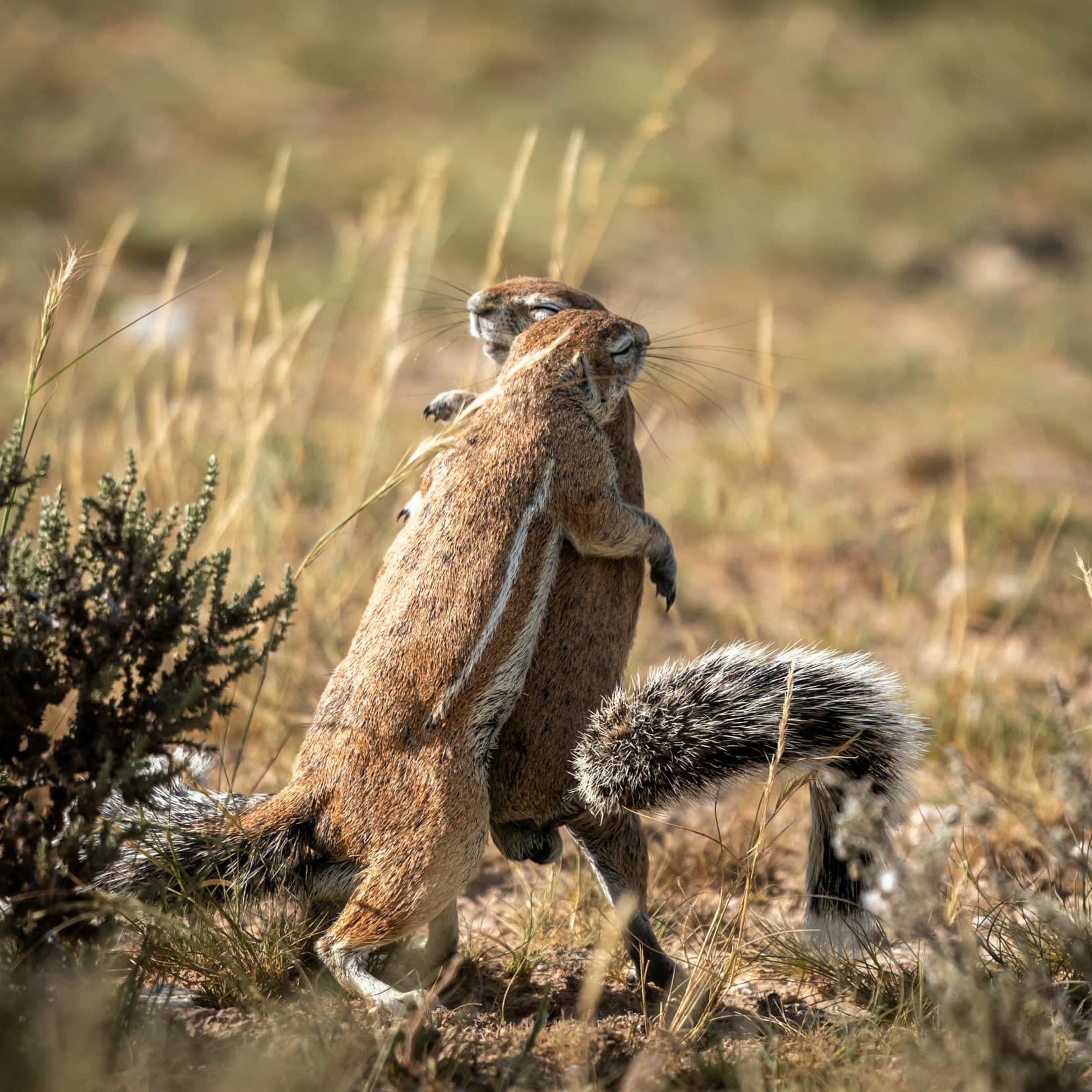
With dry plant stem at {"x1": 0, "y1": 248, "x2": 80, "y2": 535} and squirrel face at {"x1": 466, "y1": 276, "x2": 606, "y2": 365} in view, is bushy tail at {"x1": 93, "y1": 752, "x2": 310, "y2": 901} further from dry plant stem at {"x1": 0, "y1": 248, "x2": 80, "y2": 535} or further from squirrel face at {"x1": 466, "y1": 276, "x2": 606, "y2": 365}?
squirrel face at {"x1": 466, "y1": 276, "x2": 606, "y2": 365}

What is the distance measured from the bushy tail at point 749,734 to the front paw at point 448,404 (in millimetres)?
852

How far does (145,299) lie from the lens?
26.1ft

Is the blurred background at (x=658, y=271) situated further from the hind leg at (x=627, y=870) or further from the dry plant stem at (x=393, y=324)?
the hind leg at (x=627, y=870)

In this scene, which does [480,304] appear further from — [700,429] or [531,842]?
[700,429]

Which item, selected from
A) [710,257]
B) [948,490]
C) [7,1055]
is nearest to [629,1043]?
[7,1055]

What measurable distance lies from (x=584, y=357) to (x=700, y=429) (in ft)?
15.1

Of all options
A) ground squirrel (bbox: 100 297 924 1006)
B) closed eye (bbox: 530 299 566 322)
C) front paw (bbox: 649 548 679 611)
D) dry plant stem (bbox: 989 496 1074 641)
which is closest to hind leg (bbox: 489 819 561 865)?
ground squirrel (bbox: 100 297 924 1006)

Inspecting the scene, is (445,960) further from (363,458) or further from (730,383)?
(730,383)

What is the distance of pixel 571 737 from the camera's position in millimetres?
2670

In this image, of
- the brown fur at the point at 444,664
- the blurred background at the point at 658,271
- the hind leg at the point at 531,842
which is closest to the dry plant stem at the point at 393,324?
the blurred background at the point at 658,271

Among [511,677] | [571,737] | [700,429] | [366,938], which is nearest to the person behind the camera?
[366,938]

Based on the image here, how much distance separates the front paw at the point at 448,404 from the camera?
292 cm

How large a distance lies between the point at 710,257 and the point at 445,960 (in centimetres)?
751

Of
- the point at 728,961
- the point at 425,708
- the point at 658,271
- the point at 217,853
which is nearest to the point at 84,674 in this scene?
the point at 217,853
